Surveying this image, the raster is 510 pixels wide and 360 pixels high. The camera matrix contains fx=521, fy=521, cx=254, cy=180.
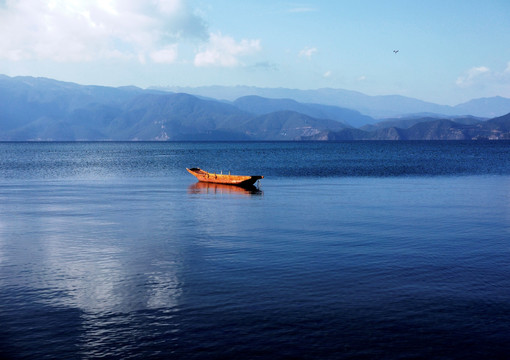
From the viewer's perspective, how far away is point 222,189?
71125 millimetres

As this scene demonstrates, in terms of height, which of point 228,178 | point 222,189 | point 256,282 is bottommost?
point 256,282

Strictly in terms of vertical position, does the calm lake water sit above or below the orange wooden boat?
below

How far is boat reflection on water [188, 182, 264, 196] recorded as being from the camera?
66688 millimetres

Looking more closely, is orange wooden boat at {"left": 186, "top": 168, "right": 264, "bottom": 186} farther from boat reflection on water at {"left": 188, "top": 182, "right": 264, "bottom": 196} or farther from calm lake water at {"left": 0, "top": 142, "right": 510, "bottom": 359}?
calm lake water at {"left": 0, "top": 142, "right": 510, "bottom": 359}

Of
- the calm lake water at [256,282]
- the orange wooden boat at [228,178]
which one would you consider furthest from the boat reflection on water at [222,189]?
the calm lake water at [256,282]

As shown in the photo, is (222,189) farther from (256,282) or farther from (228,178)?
(256,282)

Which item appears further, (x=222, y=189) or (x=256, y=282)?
(x=222, y=189)

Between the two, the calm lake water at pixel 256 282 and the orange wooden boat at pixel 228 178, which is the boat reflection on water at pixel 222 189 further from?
the calm lake water at pixel 256 282

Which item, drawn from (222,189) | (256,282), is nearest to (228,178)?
(222,189)

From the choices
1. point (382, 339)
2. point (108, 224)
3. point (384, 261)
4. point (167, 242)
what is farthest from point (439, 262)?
point (108, 224)

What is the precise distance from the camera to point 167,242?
34.5 m

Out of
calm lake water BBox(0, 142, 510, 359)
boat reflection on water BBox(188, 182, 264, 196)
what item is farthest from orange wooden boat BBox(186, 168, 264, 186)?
calm lake water BBox(0, 142, 510, 359)

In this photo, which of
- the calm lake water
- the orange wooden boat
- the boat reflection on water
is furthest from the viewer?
the orange wooden boat

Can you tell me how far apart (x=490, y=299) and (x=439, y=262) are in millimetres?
6278
